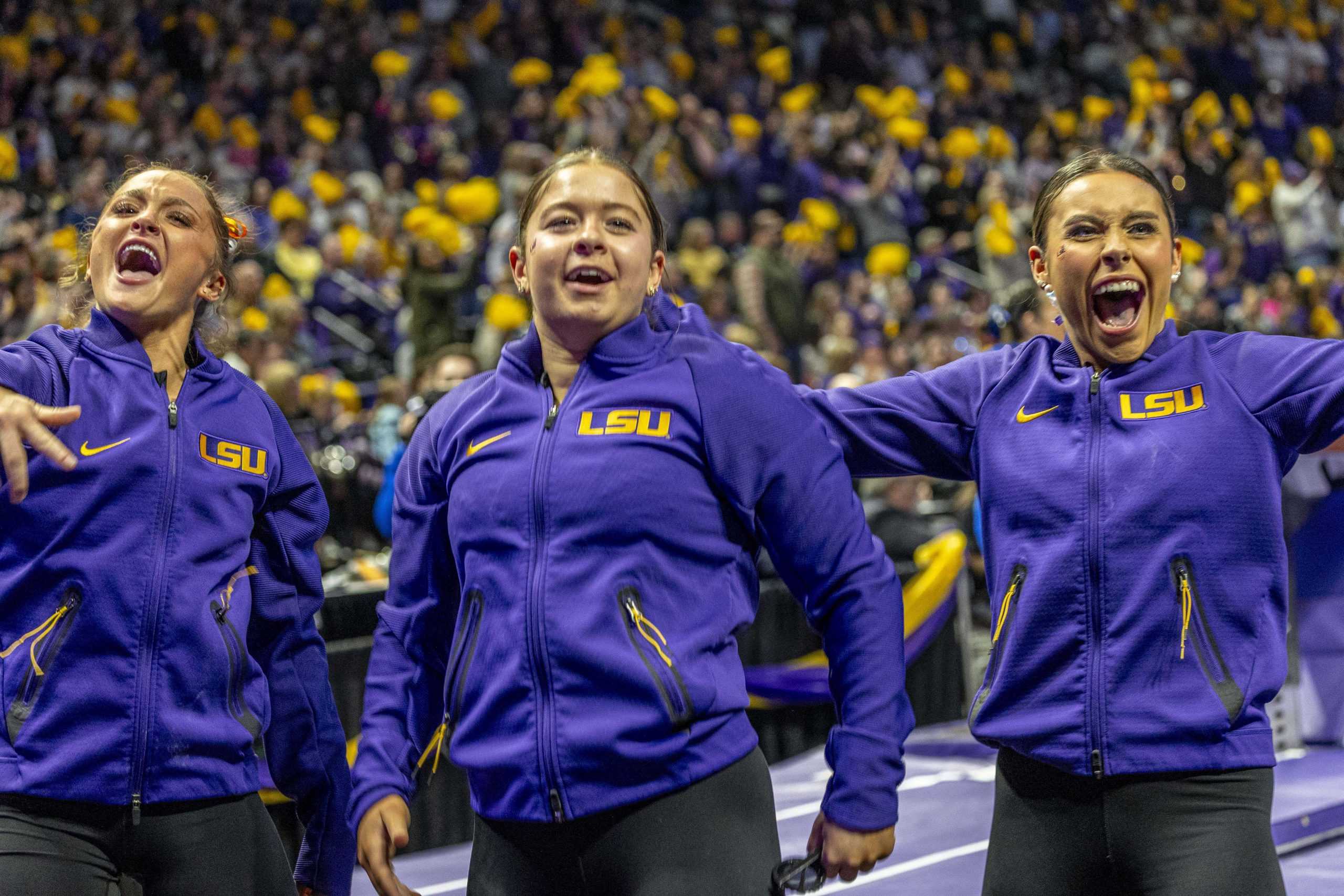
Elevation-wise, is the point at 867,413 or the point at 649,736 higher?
the point at 867,413

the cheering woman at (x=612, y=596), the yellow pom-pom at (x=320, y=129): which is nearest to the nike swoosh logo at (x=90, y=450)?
the cheering woman at (x=612, y=596)

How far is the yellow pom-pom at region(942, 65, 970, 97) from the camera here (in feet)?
59.6

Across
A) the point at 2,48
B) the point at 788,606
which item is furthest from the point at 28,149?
the point at 788,606

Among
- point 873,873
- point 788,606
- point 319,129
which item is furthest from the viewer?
point 319,129

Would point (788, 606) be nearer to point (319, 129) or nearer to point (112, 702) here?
point (112, 702)

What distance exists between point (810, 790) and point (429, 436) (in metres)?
4.02

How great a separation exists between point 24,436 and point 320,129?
41.0 feet

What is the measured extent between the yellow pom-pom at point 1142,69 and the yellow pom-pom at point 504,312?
1127cm

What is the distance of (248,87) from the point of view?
14.6 metres

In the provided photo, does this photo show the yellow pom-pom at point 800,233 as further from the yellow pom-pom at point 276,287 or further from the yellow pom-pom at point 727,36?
the yellow pom-pom at point 276,287

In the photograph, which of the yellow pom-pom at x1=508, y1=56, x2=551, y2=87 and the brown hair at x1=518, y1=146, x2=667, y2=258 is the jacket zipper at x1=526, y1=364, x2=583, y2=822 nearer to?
the brown hair at x1=518, y1=146, x2=667, y2=258

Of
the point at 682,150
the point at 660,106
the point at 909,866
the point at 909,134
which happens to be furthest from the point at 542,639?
the point at 909,134

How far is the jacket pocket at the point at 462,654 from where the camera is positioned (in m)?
2.40

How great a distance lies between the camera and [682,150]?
14375 mm
